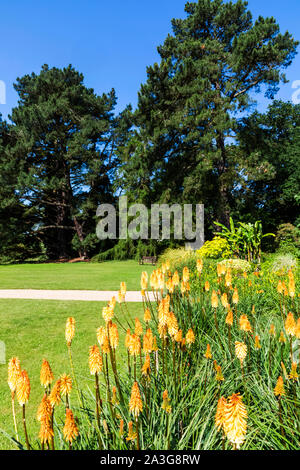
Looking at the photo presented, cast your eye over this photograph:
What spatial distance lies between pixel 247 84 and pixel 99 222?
16767 mm

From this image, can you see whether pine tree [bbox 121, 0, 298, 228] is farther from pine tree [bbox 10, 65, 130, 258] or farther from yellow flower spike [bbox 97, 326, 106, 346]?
yellow flower spike [bbox 97, 326, 106, 346]

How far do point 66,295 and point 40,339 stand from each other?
364cm

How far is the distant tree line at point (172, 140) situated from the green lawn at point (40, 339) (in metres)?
12.4

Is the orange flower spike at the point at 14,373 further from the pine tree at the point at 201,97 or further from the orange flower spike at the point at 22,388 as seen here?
the pine tree at the point at 201,97

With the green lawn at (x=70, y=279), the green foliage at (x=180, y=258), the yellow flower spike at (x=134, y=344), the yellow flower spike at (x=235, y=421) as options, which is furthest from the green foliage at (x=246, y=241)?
the yellow flower spike at (x=235, y=421)

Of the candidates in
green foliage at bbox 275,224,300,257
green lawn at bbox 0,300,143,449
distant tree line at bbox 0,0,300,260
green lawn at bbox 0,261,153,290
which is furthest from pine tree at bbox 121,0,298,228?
green lawn at bbox 0,300,143,449

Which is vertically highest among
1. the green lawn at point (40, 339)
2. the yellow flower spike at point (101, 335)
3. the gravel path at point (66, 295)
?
the yellow flower spike at point (101, 335)

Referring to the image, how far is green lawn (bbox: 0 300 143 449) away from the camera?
305 cm

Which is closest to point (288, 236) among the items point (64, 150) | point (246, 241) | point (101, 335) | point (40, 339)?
point (246, 241)

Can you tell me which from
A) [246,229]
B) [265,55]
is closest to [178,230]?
[246,229]

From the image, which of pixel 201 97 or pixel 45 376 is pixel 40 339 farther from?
pixel 201 97

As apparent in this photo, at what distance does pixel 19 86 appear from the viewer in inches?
1167

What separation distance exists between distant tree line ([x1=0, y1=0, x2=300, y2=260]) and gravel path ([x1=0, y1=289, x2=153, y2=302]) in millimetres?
10566

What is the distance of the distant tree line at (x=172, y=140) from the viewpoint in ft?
54.9
